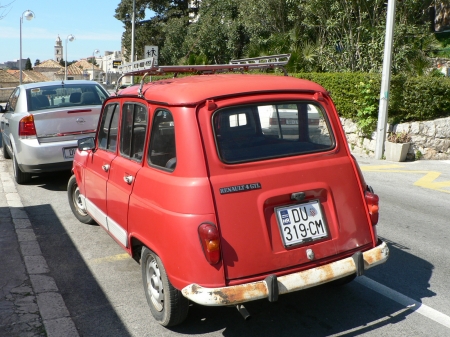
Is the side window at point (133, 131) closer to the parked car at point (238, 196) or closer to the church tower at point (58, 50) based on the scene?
Answer: the parked car at point (238, 196)

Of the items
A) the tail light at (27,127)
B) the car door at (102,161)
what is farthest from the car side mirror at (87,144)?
the tail light at (27,127)

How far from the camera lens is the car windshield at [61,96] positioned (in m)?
9.33

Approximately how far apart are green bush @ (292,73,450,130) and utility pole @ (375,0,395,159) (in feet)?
1.35

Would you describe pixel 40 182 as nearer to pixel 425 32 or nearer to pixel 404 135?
pixel 404 135

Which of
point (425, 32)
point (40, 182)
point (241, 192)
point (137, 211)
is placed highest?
point (425, 32)

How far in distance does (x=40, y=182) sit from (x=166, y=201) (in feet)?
22.1

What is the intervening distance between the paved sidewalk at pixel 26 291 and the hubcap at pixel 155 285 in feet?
2.05

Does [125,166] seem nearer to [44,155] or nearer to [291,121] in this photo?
[291,121]

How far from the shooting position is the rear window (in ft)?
13.2

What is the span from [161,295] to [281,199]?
47.0 inches

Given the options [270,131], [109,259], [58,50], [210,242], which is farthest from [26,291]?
[58,50]

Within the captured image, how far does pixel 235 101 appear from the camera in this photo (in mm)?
4035

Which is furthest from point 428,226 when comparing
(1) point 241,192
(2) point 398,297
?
(1) point 241,192

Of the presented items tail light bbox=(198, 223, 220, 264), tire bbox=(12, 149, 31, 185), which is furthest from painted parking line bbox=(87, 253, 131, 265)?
tire bbox=(12, 149, 31, 185)
